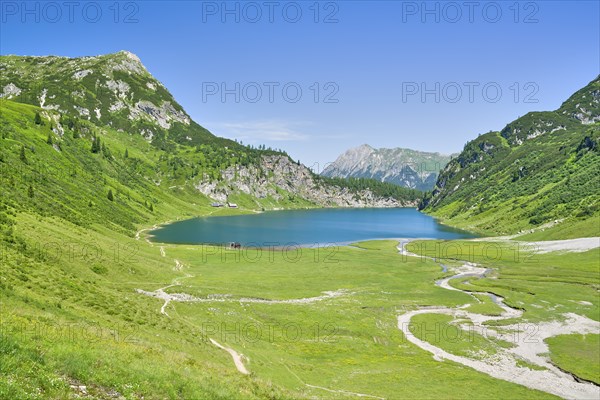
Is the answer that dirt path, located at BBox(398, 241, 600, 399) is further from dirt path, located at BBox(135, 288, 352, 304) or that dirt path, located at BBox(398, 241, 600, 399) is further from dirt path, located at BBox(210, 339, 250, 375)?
dirt path, located at BBox(210, 339, 250, 375)

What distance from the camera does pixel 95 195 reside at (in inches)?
7042

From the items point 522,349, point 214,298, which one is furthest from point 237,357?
point 522,349

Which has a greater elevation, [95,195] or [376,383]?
[95,195]

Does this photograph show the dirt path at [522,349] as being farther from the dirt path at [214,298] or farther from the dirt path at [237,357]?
the dirt path at [237,357]

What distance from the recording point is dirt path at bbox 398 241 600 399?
5175cm

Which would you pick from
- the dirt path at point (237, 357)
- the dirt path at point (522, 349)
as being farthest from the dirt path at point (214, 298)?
the dirt path at point (237, 357)

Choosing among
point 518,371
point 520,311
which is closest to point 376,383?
point 518,371

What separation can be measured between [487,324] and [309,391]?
4917 centimetres

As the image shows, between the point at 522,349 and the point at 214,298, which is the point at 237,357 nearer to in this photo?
the point at 214,298

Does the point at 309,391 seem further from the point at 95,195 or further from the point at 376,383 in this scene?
the point at 95,195

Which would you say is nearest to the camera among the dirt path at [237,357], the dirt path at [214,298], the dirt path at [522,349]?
the dirt path at [237,357]

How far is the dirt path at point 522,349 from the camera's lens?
51.8 meters

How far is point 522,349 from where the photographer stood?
64.2m

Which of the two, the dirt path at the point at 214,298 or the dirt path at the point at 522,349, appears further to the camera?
Answer: the dirt path at the point at 214,298
